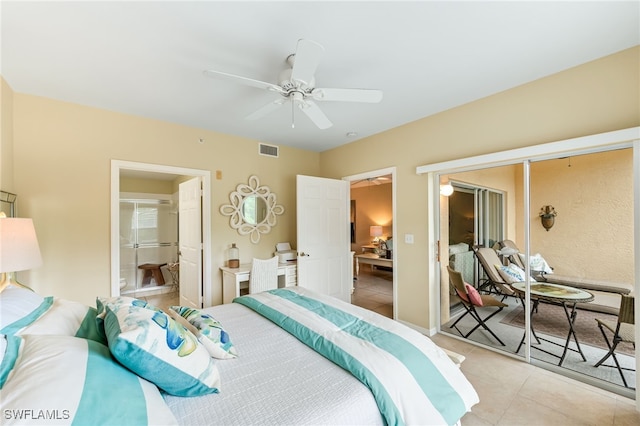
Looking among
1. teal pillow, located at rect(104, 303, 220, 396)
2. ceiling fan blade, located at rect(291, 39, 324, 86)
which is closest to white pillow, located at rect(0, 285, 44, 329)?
teal pillow, located at rect(104, 303, 220, 396)

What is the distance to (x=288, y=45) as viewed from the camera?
184 centimetres

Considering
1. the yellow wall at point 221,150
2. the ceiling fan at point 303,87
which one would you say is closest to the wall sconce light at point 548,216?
the yellow wall at point 221,150

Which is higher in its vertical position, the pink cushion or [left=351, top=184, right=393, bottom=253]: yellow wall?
[left=351, top=184, right=393, bottom=253]: yellow wall

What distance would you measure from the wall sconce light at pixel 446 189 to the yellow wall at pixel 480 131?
0.60 feet

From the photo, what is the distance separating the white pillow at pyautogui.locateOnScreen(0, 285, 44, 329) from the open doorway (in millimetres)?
4199

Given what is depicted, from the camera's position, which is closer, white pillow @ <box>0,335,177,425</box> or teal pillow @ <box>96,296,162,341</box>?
white pillow @ <box>0,335,177,425</box>

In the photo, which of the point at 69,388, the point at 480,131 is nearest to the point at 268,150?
the point at 480,131

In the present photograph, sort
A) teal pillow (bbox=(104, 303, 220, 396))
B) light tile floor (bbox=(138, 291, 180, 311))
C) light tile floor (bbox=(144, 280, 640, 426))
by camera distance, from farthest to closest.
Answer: light tile floor (bbox=(138, 291, 180, 311))
light tile floor (bbox=(144, 280, 640, 426))
teal pillow (bbox=(104, 303, 220, 396))

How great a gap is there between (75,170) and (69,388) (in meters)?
2.79

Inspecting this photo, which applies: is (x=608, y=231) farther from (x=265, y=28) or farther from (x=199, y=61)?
(x=199, y=61)

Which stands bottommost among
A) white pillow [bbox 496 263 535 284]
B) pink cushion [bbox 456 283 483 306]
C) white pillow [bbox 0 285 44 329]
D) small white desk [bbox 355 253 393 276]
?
small white desk [bbox 355 253 393 276]

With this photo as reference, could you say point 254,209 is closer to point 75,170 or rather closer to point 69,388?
point 75,170

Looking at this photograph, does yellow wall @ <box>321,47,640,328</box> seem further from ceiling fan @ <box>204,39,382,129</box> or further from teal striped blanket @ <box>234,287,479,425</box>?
teal striped blanket @ <box>234,287,479,425</box>

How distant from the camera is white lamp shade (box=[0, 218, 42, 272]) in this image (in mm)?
1611
